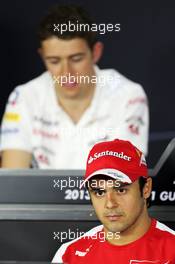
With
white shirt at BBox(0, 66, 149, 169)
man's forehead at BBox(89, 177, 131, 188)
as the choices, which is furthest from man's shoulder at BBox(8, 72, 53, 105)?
man's forehead at BBox(89, 177, 131, 188)

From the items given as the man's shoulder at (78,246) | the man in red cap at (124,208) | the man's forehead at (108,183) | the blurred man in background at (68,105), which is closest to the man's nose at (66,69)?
the blurred man in background at (68,105)

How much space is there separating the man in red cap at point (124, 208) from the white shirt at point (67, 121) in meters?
0.21

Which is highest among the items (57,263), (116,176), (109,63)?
(109,63)

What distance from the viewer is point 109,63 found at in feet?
9.75

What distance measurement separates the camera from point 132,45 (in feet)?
9.67

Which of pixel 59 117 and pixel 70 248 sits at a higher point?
pixel 59 117

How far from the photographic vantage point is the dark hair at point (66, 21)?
297 centimetres

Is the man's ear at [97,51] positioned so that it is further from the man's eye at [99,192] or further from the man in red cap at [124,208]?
the man's eye at [99,192]

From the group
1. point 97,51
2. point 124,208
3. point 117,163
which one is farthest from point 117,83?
point 124,208

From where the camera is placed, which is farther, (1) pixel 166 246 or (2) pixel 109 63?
(2) pixel 109 63

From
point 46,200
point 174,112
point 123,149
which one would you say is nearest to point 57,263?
point 46,200

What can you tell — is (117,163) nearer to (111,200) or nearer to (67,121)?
(111,200)

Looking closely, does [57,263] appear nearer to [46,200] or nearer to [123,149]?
[46,200]

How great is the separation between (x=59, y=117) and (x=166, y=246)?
65 centimetres
